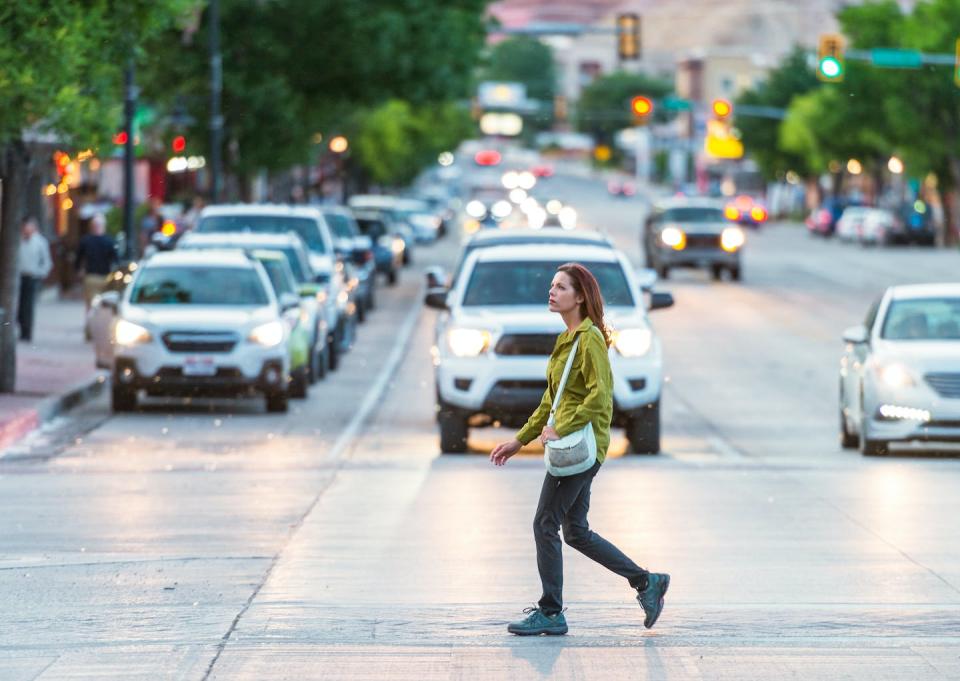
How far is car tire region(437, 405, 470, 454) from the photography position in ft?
63.1

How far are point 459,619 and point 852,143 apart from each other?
95.7 metres

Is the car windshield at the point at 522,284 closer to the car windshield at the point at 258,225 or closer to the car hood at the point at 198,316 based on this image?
Answer: the car hood at the point at 198,316

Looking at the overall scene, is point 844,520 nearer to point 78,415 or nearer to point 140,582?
point 140,582

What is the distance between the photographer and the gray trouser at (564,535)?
9656mm

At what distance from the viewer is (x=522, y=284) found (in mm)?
20062

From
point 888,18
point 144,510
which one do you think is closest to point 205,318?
point 144,510

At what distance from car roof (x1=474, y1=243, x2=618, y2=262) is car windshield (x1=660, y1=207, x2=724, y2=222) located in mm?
34305

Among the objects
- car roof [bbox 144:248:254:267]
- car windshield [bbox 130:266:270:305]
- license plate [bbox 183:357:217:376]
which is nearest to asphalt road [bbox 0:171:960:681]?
license plate [bbox 183:357:217:376]

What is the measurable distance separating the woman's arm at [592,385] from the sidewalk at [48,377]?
1127 cm

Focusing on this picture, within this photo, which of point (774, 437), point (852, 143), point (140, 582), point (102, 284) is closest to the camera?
point (140, 582)

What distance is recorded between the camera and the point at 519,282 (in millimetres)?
20094

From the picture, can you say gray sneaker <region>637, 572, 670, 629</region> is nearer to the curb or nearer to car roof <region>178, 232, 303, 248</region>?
the curb

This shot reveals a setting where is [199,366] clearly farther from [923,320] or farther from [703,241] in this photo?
[703,241]

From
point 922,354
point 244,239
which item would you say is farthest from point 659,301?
point 244,239
